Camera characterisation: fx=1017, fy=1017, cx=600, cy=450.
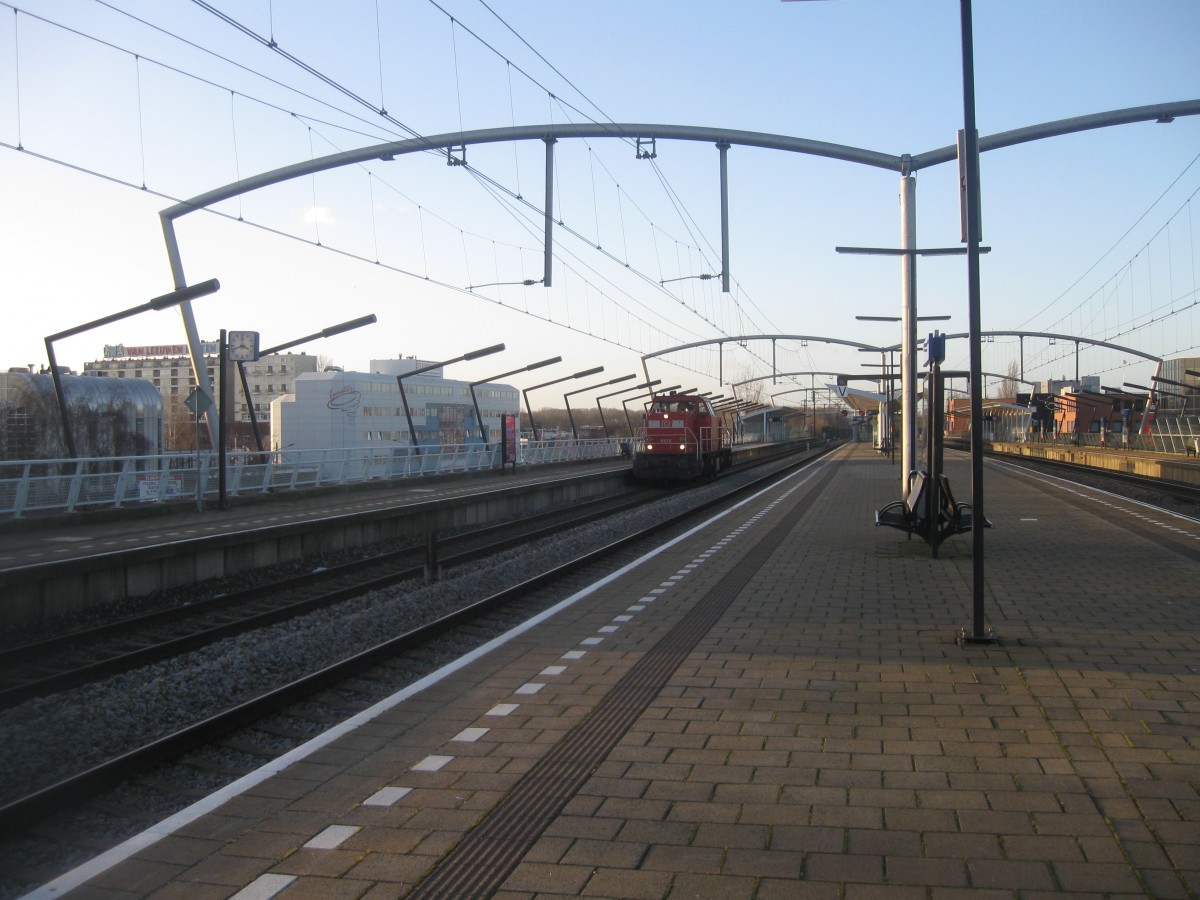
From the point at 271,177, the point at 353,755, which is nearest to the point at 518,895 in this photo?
the point at 353,755

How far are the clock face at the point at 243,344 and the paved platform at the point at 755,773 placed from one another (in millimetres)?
13852

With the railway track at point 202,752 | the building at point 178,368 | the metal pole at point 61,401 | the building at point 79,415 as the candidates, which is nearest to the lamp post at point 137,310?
the metal pole at point 61,401

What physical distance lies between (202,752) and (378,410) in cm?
4850

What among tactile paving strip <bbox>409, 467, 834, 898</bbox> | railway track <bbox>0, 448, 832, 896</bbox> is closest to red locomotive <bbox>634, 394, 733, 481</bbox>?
railway track <bbox>0, 448, 832, 896</bbox>

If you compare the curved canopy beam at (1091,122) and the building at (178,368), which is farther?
the building at (178,368)

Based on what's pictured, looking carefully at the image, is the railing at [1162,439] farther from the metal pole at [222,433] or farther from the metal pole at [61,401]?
the metal pole at [61,401]

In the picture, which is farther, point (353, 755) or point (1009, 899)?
point (353, 755)

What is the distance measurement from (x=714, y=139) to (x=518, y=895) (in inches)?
542

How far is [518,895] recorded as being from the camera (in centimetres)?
373

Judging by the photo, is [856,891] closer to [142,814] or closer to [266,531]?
[142,814]

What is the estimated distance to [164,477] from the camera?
21.6 metres

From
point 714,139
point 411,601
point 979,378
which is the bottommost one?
point 411,601

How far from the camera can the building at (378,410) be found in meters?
44.1

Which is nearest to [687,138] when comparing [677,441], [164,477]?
[164,477]
